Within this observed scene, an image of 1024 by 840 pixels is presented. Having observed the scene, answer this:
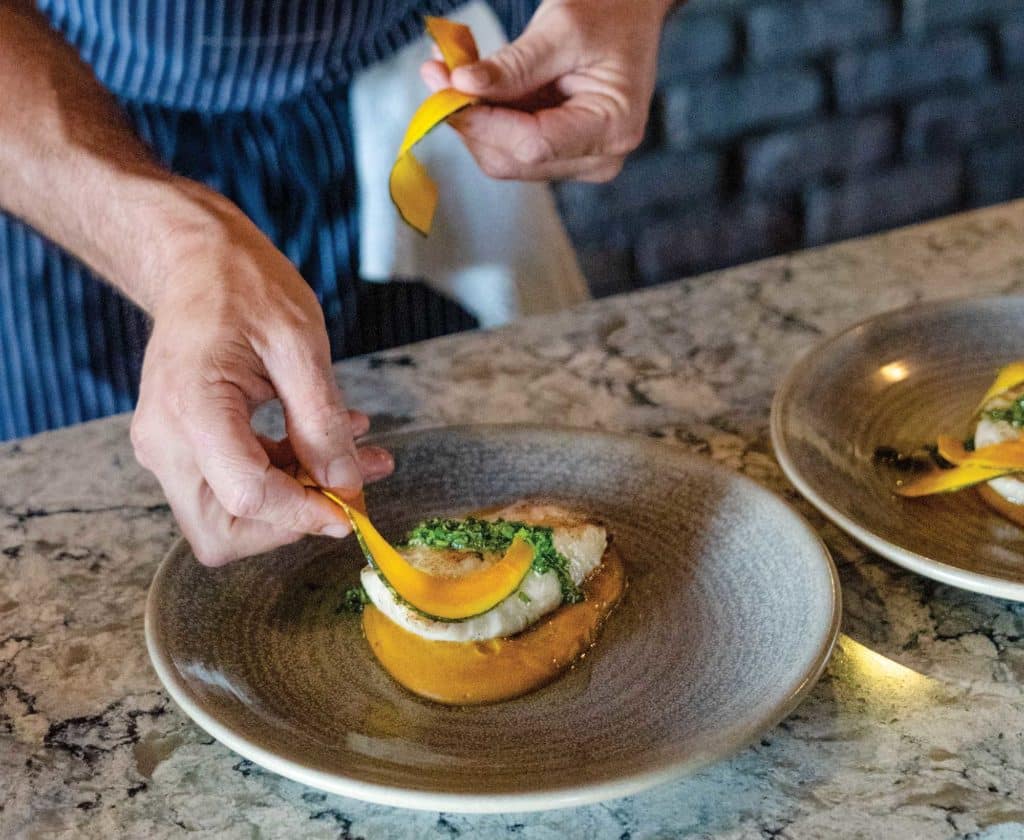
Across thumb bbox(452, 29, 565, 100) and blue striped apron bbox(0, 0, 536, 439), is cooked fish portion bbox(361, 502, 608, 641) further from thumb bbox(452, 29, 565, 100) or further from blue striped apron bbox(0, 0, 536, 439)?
blue striped apron bbox(0, 0, 536, 439)

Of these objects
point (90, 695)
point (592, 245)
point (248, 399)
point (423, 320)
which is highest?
point (248, 399)

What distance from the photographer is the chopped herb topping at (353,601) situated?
0.91 meters

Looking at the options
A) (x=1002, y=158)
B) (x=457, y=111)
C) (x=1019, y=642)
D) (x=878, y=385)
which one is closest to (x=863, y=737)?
(x=1019, y=642)

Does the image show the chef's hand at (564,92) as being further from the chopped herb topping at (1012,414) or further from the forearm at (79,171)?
the chopped herb topping at (1012,414)

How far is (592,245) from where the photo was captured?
8.80ft

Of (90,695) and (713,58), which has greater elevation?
(90,695)

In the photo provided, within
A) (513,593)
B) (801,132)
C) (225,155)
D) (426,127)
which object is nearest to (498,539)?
(513,593)

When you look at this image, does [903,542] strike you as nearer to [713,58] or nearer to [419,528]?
[419,528]

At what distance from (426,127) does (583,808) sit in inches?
21.8

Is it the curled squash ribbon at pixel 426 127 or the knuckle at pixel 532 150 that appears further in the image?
the knuckle at pixel 532 150

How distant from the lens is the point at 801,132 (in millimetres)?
2762

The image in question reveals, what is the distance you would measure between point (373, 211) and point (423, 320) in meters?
0.20

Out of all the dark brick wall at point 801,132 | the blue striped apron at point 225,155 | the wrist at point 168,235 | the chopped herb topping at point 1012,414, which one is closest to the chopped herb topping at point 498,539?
the wrist at point 168,235

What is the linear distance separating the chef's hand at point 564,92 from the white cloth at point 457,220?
27 centimetres
